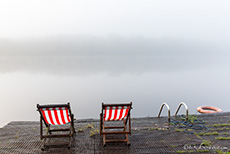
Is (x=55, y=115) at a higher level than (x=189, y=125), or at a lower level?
higher

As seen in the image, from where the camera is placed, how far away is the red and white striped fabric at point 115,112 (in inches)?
127

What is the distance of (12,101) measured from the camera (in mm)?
8914

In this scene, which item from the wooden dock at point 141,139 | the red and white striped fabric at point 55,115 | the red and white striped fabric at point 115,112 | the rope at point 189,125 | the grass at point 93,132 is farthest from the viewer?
the rope at point 189,125

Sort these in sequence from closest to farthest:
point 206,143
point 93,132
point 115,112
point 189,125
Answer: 1. point 206,143
2. point 115,112
3. point 93,132
4. point 189,125

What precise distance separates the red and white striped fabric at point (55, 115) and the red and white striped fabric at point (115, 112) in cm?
69

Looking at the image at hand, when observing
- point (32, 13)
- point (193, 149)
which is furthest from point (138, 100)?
point (32, 13)

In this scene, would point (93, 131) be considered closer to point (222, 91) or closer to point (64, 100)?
point (64, 100)

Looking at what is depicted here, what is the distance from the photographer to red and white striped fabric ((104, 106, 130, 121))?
3.23 metres

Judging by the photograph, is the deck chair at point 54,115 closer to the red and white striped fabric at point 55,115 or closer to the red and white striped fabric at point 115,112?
the red and white striped fabric at point 55,115

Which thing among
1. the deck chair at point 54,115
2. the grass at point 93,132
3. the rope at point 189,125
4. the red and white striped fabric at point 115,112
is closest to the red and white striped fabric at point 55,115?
the deck chair at point 54,115

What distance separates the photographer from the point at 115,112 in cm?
331

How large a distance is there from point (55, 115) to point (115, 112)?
1027 mm

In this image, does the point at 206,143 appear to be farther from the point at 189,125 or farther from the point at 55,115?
the point at 55,115

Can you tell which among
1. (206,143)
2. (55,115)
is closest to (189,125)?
(206,143)
